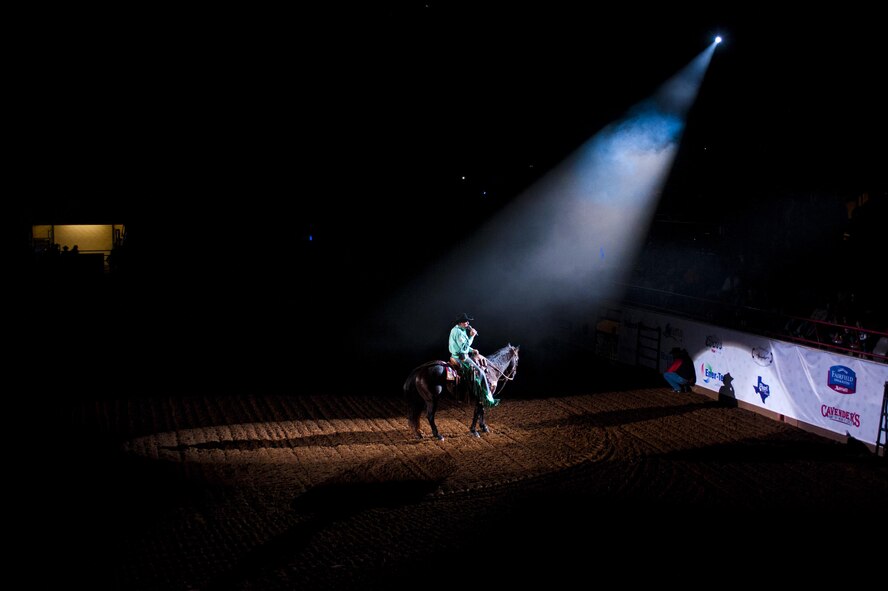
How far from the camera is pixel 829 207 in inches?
757

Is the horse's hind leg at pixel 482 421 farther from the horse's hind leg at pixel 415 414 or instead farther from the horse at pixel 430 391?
the horse's hind leg at pixel 415 414

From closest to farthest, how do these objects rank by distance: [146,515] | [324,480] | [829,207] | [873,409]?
[146,515], [324,480], [873,409], [829,207]

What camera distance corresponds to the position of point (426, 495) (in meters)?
9.55

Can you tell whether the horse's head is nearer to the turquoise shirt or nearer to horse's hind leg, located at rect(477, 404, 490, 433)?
horse's hind leg, located at rect(477, 404, 490, 433)

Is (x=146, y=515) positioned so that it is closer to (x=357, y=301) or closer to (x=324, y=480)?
(x=324, y=480)

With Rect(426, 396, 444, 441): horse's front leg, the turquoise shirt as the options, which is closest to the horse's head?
the turquoise shirt

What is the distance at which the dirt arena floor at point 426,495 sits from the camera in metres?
7.50

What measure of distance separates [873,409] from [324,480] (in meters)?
9.93

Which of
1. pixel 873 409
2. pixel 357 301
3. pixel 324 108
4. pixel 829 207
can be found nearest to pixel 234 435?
pixel 873 409

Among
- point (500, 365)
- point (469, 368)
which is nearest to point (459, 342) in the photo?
point (469, 368)

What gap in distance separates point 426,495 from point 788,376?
8.73 meters

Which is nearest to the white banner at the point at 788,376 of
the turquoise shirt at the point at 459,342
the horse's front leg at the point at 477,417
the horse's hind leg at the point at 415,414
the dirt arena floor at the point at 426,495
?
the dirt arena floor at the point at 426,495

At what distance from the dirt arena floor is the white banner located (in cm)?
62

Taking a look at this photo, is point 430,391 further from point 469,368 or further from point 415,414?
point 469,368
